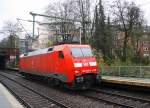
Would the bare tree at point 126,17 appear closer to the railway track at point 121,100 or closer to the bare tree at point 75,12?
the bare tree at point 75,12

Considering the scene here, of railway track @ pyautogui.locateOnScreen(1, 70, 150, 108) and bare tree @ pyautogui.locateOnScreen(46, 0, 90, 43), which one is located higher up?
bare tree @ pyautogui.locateOnScreen(46, 0, 90, 43)

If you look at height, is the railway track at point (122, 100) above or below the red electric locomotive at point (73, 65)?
below

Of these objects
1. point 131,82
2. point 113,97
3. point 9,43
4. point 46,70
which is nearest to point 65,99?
point 113,97

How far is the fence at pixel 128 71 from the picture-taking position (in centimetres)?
2255

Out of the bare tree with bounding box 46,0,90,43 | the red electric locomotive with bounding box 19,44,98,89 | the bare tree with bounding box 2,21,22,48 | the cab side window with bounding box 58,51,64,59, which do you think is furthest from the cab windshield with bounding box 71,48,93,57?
the bare tree with bounding box 2,21,22,48

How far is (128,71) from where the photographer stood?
81.1 feet

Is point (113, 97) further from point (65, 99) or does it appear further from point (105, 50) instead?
point (105, 50)

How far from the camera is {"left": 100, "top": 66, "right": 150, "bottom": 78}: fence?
2255 centimetres

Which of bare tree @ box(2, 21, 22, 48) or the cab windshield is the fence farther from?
bare tree @ box(2, 21, 22, 48)

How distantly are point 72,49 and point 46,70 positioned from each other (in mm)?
4317

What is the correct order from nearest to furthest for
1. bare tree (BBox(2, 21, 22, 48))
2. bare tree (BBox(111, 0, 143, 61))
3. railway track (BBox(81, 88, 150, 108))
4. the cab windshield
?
1. railway track (BBox(81, 88, 150, 108))
2. the cab windshield
3. bare tree (BBox(111, 0, 143, 61))
4. bare tree (BBox(2, 21, 22, 48))

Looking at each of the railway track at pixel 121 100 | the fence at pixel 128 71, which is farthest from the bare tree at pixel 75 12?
the railway track at pixel 121 100

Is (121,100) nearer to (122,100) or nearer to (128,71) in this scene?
(122,100)

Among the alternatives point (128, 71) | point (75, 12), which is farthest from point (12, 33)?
point (128, 71)
